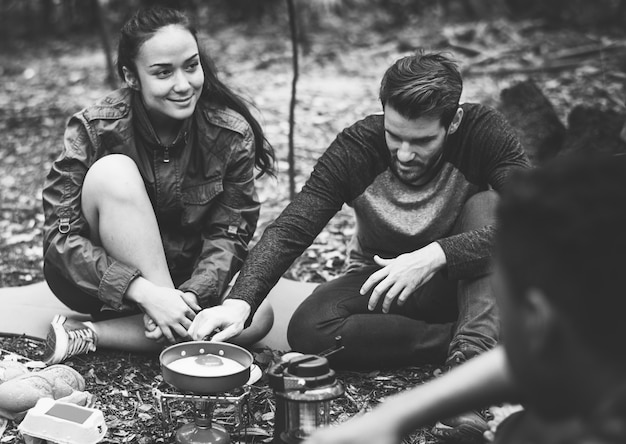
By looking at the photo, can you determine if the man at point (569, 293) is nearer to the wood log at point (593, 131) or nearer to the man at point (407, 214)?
the man at point (407, 214)

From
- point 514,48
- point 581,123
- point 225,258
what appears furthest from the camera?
point 514,48

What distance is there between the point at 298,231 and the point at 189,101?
0.65 m

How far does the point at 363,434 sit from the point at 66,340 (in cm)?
202

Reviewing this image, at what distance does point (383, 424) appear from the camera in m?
1.62

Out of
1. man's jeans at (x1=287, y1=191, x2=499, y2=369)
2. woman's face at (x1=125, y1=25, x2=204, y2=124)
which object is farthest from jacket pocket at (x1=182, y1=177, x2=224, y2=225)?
man's jeans at (x1=287, y1=191, x2=499, y2=369)

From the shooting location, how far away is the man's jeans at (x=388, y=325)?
10.9 ft

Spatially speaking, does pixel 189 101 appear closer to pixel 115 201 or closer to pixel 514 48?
pixel 115 201

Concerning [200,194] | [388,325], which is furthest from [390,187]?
[200,194]

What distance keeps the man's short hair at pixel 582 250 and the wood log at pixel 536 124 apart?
3925 mm

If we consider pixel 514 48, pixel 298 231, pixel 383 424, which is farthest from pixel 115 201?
pixel 514 48

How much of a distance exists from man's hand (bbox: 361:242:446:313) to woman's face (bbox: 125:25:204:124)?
37.9 inches

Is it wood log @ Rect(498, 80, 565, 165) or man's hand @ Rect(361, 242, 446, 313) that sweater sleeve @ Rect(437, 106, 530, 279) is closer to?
man's hand @ Rect(361, 242, 446, 313)

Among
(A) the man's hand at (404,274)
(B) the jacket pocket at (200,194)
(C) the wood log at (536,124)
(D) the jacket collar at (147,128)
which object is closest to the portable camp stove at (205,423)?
(A) the man's hand at (404,274)

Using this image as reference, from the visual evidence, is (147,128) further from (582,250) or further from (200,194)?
(582,250)
